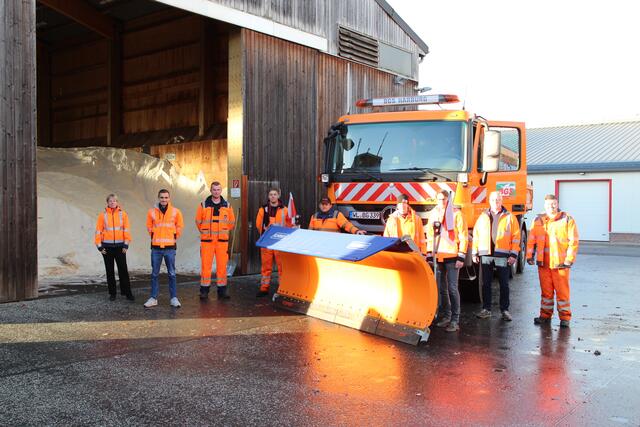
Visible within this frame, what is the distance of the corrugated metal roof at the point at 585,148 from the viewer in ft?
95.7

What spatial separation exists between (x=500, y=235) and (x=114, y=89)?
17550mm

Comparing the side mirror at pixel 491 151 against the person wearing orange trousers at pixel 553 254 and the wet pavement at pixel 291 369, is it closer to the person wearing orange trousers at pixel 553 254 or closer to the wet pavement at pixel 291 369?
the person wearing orange trousers at pixel 553 254

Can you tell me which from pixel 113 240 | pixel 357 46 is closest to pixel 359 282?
pixel 113 240

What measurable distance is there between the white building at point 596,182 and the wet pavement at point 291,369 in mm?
20978

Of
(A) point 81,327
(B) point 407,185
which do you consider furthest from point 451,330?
(A) point 81,327

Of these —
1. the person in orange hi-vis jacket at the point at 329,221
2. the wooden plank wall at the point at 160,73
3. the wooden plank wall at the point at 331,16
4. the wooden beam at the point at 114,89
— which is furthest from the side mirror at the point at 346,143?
the wooden beam at the point at 114,89

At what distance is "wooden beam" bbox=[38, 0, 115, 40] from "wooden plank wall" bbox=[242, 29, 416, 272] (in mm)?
9791

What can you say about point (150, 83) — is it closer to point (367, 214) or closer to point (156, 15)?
point (156, 15)

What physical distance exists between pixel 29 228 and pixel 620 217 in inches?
1037

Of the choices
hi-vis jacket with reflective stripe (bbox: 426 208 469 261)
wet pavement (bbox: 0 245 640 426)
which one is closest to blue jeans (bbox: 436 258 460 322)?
hi-vis jacket with reflective stripe (bbox: 426 208 469 261)

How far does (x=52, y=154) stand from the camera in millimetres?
18656

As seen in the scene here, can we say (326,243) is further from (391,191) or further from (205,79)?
(205,79)

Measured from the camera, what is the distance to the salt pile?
12.5 meters

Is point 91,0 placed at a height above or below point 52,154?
above
